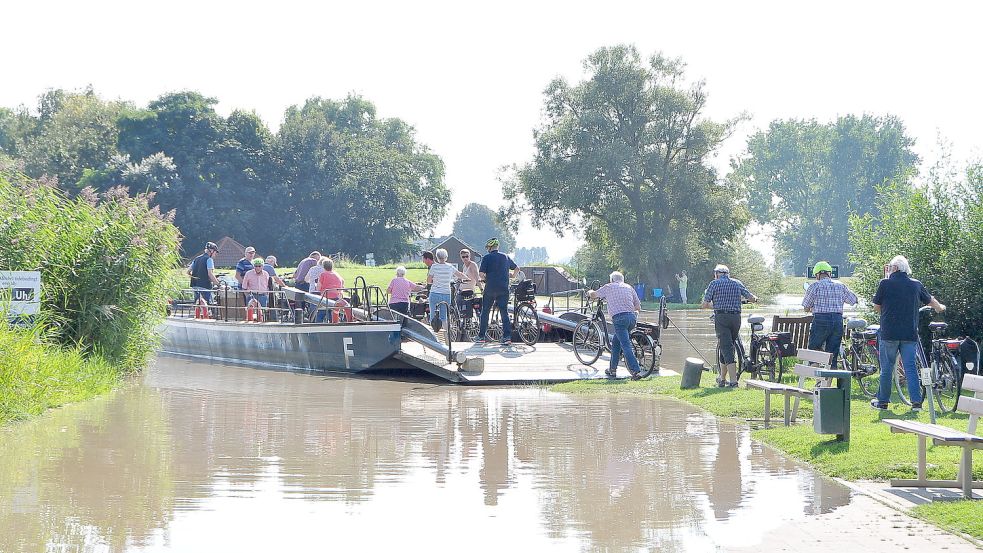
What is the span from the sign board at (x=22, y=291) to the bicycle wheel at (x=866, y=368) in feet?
35.4

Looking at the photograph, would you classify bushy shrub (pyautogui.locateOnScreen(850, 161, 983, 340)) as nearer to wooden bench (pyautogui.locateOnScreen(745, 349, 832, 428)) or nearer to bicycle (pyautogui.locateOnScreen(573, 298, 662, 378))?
bicycle (pyautogui.locateOnScreen(573, 298, 662, 378))

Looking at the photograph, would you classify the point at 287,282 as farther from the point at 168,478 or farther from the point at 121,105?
the point at 121,105

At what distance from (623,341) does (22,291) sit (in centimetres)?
861

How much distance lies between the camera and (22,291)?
14.9 m

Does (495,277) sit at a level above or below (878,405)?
above

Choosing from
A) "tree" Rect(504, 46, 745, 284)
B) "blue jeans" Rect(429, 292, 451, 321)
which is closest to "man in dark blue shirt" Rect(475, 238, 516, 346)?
"blue jeans" Rect(429, 292, 451, 321)

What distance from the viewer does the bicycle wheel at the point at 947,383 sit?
1338 cm

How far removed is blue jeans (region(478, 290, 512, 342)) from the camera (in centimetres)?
2044

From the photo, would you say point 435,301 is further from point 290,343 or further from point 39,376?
point 39,376

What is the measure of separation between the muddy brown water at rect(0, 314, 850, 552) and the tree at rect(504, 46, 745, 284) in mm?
45626

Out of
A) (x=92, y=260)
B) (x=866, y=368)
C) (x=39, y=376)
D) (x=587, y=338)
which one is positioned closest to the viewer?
(x=39, y=376)

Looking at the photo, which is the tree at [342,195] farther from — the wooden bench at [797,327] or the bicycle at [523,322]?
the wooden bench at [797,327]

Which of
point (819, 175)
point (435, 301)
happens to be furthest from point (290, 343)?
point (819, 175)

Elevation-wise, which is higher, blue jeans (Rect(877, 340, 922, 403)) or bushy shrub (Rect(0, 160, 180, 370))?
bushy shrub (Rect(0, 160, 180, 370))
